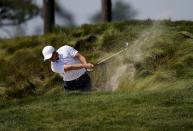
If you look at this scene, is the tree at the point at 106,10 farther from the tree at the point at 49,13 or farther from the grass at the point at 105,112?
the grass at the point at 105,112

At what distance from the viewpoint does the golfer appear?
14.3 metres

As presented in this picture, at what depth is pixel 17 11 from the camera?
30.8m

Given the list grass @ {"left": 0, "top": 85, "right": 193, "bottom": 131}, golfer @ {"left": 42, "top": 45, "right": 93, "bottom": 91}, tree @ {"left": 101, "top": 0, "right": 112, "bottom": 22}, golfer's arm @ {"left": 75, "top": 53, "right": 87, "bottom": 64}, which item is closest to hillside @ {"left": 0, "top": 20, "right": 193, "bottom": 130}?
grass @ {"left": 0, "top": 85, "right": 193, "bottom": 131}

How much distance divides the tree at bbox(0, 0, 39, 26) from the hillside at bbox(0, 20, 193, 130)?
9.80 meters

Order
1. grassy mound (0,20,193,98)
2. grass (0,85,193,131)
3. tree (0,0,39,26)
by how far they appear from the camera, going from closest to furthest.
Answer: grass (0,85,193,131), grassy mound (0,20,193,98), tree (0,0,39,26)

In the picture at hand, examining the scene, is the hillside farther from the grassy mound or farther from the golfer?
the golfer

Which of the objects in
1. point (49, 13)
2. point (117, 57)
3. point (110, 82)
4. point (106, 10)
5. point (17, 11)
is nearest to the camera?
point (110, 82)

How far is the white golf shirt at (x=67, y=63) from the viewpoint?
47.2 ft

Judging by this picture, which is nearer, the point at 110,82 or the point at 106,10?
the point at 110,82

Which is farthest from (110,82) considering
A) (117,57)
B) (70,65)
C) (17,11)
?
(17,11)

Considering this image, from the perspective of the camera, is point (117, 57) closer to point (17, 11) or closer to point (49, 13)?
point (49, 13)

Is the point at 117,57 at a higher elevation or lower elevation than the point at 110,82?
higher

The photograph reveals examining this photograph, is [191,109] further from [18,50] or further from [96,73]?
[18,50]

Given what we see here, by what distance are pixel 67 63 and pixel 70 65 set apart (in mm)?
160
